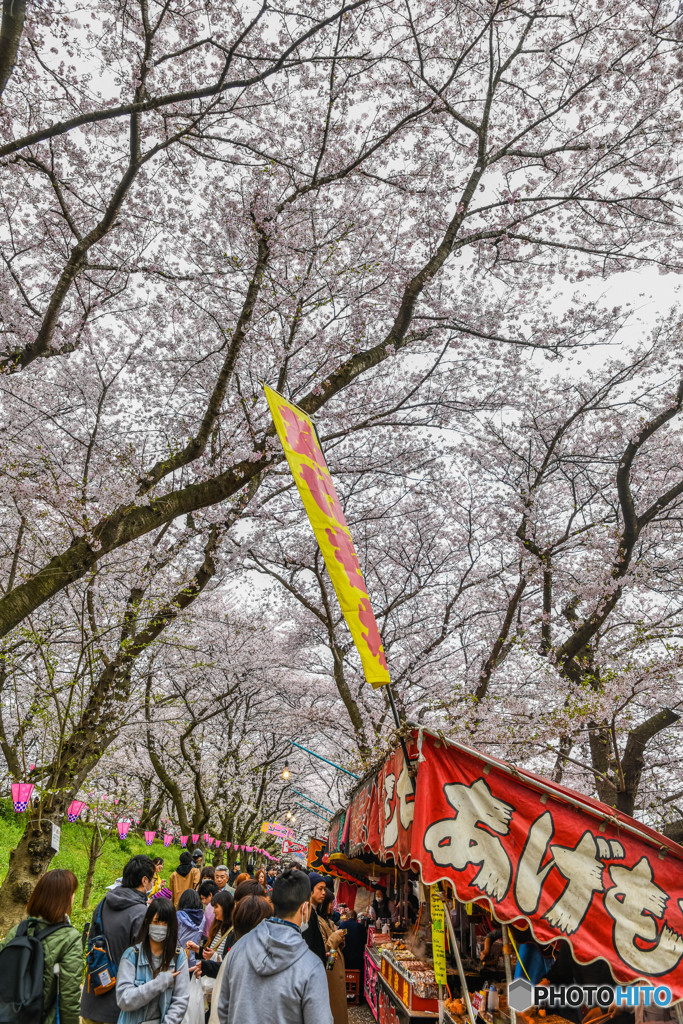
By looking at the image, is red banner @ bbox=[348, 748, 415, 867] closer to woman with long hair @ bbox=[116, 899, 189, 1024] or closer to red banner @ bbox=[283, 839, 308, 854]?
woman with long hair @ bbox=[116, 899, 189, 1024]

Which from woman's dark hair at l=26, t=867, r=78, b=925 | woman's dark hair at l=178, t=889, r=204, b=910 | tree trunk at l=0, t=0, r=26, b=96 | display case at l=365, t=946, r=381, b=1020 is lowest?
display case at l=365, t=946, r=381, b=1020

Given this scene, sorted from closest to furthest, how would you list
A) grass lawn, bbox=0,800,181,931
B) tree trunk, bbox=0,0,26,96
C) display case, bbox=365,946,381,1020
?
tree trunk, bbox=0,0,26,96 < display case, bbox=365,946,381,1020 < grass lawn, bbox=0,800,181,931

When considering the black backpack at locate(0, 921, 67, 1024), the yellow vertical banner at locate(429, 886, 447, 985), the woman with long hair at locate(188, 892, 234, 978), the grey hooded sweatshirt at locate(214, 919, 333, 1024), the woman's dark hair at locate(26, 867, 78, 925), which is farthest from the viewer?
the woman with long hair at locate(188, 892, 234, 978)

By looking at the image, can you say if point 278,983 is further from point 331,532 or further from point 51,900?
point 331,532

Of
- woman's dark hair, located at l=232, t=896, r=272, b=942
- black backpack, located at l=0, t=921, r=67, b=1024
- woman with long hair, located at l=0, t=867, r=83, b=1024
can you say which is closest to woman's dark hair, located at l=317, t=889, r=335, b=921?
woman's dark hair, located at l=232, t=896, r=272, b=942

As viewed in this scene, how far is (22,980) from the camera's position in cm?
354

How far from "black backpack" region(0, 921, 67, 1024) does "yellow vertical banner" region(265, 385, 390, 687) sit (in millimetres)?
2445

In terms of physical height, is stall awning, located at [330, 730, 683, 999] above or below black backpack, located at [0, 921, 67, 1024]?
above

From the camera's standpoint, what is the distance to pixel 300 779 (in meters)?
42.9

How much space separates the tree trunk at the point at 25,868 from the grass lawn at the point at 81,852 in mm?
6391

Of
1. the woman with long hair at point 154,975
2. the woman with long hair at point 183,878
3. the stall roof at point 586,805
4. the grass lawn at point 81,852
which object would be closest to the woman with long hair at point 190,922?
the woman with long hair at point 154,975

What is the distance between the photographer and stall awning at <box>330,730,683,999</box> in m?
3.97

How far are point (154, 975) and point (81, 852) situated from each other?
22644mm

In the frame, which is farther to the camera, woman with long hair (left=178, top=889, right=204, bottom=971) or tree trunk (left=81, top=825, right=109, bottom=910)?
tree trunk (left=81, top=825, right=109, bottom=910)
